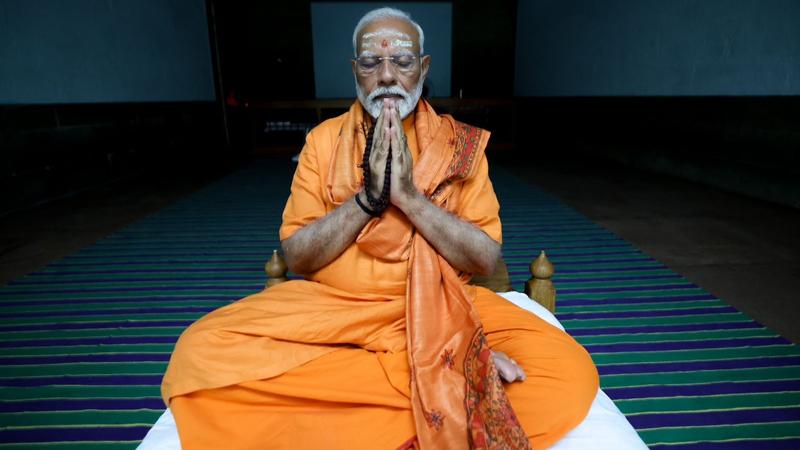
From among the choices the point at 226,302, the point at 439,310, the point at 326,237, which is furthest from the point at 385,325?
the point at 226,302

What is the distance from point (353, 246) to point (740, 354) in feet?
5.46

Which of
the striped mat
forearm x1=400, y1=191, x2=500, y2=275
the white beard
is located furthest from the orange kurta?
the striped mat

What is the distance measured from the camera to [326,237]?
4.28 feet

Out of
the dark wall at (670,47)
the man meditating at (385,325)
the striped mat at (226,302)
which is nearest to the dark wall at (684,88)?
the dark wall at (670,47)

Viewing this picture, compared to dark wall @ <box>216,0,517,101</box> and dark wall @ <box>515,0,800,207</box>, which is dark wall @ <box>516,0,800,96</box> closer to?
dark wall @ <box>515,0,800,207</box>

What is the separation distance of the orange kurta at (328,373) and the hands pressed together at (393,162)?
20 centimetres

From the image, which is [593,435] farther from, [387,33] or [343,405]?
[387,33]

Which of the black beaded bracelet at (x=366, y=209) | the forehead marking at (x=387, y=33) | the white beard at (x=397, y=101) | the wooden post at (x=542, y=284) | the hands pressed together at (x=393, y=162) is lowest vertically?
the wooden post at (x=542, y=284)

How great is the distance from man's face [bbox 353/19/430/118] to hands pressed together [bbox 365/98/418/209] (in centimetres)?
13

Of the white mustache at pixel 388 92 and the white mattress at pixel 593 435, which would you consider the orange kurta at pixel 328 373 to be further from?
the white mustache at pixel 388 92

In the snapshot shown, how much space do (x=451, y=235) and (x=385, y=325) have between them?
0.28 metres

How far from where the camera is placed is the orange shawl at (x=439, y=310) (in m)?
1.01

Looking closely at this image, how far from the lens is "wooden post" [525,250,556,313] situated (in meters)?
1.66

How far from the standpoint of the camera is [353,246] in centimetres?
135
